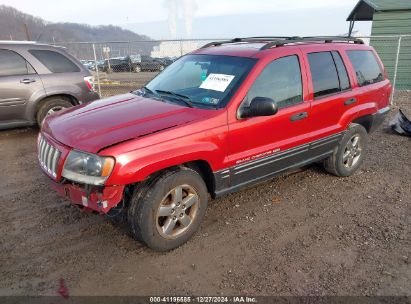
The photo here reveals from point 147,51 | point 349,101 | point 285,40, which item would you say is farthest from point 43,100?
point 147,51


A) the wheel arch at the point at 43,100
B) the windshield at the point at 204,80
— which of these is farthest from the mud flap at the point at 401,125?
the wheel arch at the point at 43,100

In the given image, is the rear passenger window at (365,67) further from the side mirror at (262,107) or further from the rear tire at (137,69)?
the rear tire at (137,69)

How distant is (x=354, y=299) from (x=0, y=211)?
373 cm

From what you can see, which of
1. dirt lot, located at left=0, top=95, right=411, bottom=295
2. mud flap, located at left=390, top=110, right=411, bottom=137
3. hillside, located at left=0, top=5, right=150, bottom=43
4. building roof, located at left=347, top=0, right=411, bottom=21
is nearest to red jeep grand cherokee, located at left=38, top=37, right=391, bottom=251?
dirt lot, located at left=0, top=95, right=411, bottom=295

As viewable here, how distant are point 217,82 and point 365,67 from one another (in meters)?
2.48

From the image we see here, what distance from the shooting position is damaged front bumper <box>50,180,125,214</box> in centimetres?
296

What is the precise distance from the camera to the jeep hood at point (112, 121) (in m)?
3.05

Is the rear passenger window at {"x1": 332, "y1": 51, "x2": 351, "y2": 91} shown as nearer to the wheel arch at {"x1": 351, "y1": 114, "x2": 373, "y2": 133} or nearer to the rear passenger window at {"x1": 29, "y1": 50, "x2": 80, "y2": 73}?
the wheel arch at {"x1": 351, "y1": 114, "x2": 373, "y2": 133}

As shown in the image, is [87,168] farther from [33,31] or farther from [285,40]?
[33,31]

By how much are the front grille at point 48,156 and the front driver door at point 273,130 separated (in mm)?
1595

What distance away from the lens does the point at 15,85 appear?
21.9 feet

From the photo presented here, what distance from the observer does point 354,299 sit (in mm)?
2805

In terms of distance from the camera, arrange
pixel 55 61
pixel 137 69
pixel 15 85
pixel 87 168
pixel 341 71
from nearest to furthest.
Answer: pixel 87 168 < pixel 341 71 < pixel 15 85 < pixel 55 61 < pixel 137 69

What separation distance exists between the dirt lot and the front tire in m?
0.16
